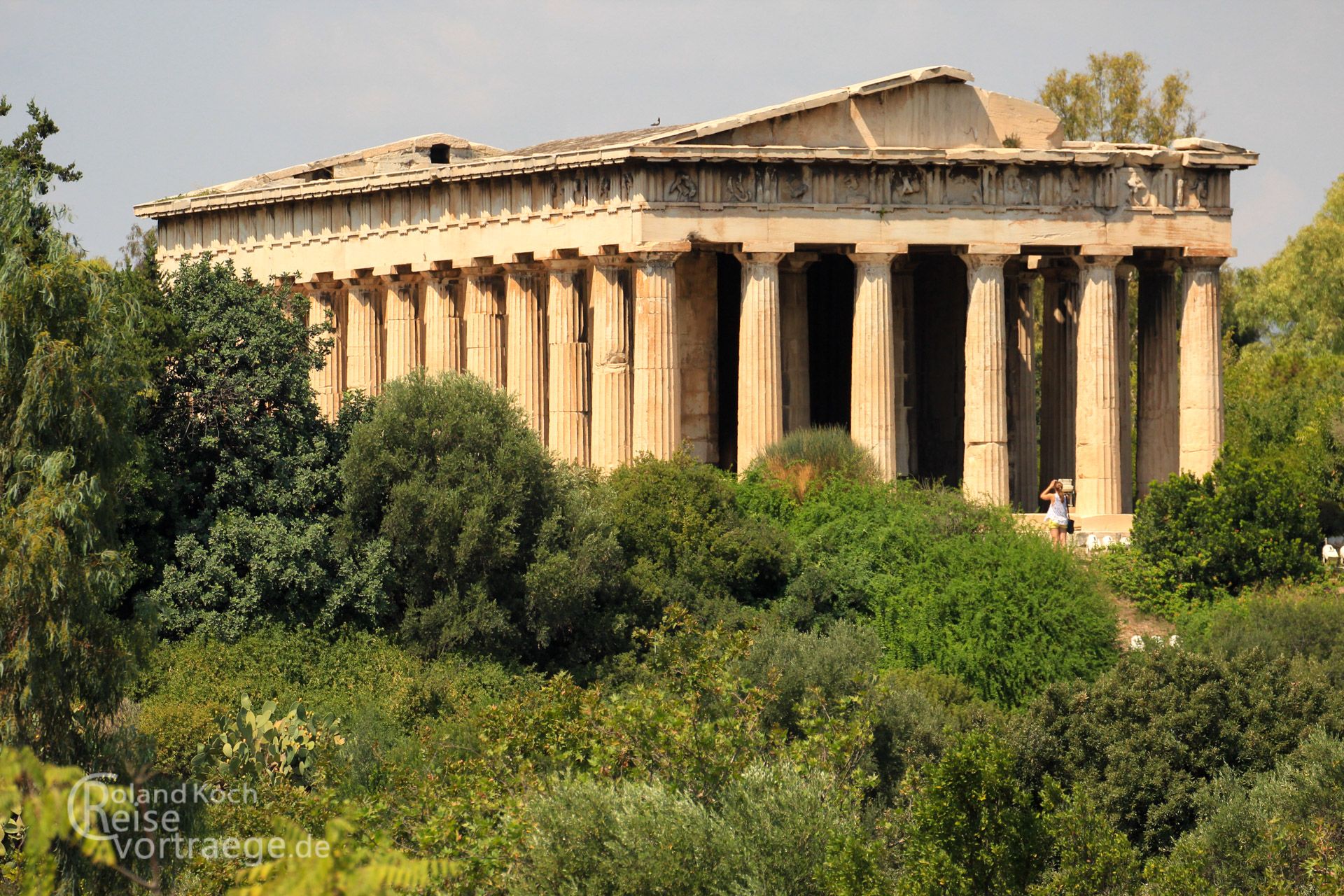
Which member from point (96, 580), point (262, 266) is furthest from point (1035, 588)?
point (262, 266)

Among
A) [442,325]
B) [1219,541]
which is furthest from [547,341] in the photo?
[1219,541]

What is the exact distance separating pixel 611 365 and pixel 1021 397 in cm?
1009

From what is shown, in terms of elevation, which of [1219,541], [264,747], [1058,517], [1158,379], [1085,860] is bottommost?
[1085,860]

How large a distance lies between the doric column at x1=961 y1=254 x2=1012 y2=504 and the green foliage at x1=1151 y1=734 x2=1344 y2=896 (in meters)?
12.6

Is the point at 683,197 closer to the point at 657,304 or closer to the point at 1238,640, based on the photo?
the point at 657,304

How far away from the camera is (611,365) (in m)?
40.7

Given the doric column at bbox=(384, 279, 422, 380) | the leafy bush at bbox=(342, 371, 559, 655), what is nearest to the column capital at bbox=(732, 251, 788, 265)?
the leafy bush at bbox=(342, 371, 559, 655)

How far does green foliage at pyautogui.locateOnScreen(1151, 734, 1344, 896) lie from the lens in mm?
24000

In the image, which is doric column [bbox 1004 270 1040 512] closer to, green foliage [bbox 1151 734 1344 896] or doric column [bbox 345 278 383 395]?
doric column [bbox 345 278 383 395]

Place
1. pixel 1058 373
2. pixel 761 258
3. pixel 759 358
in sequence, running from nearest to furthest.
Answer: pixel 761 258 < pixel 759 358 < pixel 1058 373

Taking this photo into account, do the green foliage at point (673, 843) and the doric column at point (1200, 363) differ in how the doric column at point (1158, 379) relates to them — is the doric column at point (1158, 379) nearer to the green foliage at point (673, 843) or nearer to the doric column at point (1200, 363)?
the doric column at point (1200, 363)

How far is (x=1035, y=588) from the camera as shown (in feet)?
115

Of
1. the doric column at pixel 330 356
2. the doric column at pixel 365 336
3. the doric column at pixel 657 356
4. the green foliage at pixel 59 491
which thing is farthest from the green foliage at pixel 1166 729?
the doric column at pixel 330 356

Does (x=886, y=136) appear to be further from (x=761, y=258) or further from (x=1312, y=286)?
(x=1312, y=286)
